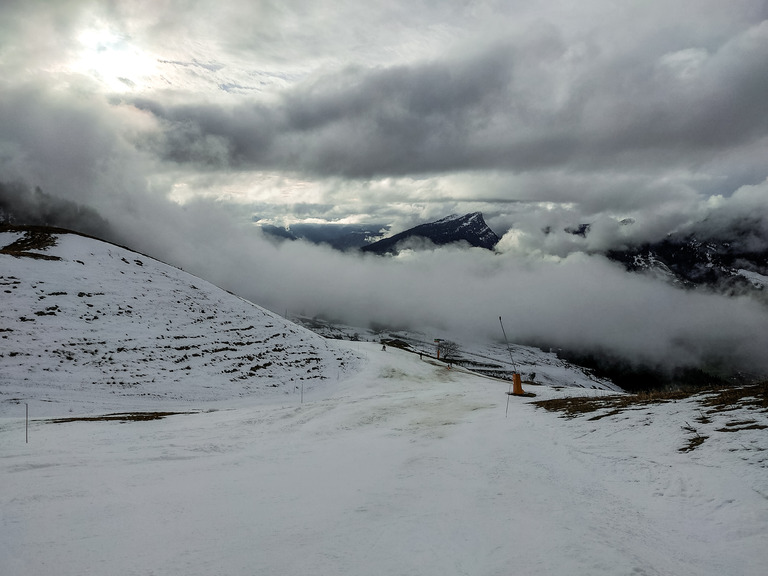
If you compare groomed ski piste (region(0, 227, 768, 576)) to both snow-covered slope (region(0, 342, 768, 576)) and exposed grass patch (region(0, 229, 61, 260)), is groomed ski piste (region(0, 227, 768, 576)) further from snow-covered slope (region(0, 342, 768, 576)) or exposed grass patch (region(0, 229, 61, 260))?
exposed grass patch (region(0, 229, 61, 260))

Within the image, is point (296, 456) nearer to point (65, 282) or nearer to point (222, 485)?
point (222, 485)

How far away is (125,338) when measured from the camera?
33.8m

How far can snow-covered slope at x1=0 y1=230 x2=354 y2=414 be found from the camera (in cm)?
2722

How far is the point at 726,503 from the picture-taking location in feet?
24.4

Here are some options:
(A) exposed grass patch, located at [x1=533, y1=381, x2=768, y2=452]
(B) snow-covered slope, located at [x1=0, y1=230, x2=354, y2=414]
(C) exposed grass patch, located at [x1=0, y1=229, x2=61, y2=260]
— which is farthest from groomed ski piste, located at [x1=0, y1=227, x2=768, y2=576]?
(C) exposed grass patch, located at [x1=0, y1=229, x2=61, y2=260]

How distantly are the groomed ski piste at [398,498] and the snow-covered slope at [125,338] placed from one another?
11.8 m

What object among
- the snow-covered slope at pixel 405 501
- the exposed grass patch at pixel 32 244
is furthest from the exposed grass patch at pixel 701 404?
the exposed grass patch at pixel 32 244

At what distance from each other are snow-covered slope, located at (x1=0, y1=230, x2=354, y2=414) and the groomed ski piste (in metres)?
11.8

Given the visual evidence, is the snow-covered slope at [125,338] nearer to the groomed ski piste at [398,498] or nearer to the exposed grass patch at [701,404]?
the groomed ski piste at [398,498]

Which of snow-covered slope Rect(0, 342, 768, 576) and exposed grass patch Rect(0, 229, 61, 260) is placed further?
exposed grass patch Rect(0, 229, 61, 260)

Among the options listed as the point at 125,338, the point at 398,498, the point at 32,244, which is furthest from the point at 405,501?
the point at 32,244

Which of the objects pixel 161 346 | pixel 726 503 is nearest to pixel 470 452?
pixel 726 503

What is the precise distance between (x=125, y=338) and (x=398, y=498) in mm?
34099

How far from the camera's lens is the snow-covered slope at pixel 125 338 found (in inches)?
1072
